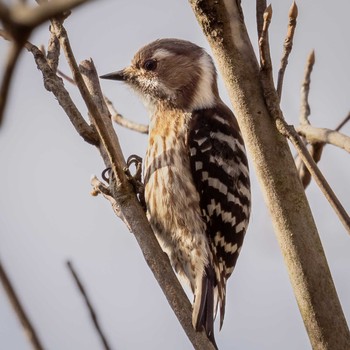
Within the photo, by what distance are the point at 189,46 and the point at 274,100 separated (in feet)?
9.90

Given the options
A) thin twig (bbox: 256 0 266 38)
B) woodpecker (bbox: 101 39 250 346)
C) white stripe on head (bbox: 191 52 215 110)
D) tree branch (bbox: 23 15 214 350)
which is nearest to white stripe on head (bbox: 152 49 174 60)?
white stripe on head (bbox: 191 52 215 110)

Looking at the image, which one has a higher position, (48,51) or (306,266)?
(48,51)

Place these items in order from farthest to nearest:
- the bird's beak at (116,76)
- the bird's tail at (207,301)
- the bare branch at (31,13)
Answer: the bird's beak at (116,76)
the bird's tail at (207,301)
the bare branch at (31,13)

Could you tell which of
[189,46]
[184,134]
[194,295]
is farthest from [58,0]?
[189,46]

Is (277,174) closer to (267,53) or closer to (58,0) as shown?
(267,53)

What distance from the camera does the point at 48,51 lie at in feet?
12.5

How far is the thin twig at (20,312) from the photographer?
47.2 inches

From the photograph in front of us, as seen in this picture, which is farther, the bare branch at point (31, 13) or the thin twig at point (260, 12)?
the thin twig at point (260, 12)

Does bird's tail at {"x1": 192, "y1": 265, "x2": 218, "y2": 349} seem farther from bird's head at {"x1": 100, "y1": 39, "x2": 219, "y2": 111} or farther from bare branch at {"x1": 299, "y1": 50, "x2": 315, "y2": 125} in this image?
bird's head at {"x1": 100, "y1": 39, "x2": 219, "y2": 111}

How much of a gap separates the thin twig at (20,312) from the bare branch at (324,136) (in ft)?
6.75

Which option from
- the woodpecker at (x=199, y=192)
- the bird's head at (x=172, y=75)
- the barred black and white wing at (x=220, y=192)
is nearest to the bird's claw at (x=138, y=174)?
the woodpecker at (x=199, y=192)

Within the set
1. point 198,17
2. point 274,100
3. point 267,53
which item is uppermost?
point 198,17

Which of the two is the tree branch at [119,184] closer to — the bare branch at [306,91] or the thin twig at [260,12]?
the thin twig at [260,12]

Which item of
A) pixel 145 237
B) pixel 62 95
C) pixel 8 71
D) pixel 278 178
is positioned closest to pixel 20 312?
pixel 8 71
